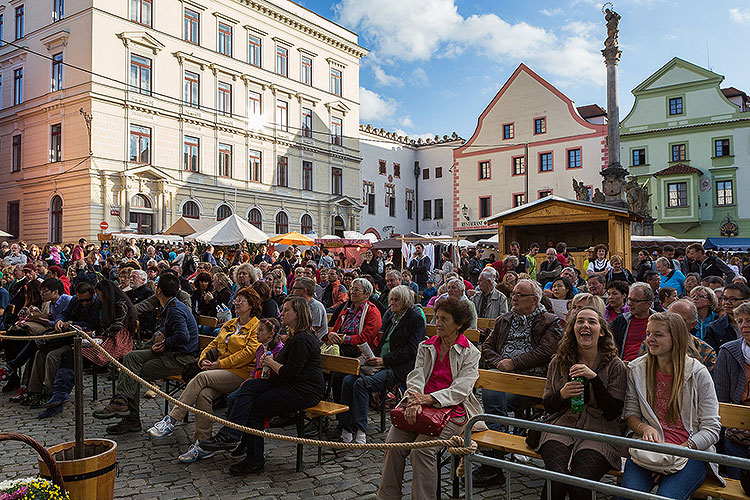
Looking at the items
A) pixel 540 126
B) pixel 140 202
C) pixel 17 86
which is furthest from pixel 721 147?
pixel 17 86

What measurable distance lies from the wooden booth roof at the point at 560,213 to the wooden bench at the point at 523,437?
520 inches

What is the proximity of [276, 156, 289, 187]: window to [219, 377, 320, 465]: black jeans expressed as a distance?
110ft

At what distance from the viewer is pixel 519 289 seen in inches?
229

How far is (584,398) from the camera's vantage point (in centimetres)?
427

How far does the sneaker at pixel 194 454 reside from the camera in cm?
571

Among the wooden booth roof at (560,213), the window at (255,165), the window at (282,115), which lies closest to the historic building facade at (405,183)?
the window at (282,115)

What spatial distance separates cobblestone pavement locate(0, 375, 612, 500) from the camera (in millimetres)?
5016

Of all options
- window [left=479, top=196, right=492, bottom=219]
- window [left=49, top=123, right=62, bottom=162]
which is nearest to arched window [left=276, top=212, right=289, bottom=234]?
window [left=49, top=123, right=62, bottom=162]

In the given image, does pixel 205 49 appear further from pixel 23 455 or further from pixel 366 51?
pixel 23 455

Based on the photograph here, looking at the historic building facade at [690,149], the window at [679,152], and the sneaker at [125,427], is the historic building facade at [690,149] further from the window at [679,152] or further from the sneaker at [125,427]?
the sneaker at [125,427]

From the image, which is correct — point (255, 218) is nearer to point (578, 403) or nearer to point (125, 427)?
point (125, 427)

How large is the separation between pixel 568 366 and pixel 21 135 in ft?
118

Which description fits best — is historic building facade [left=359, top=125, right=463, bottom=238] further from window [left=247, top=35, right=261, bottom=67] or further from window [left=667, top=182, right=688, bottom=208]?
window [left=667, top=182, right=688, bottom=208]

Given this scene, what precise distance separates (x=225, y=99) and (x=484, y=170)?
68.6 feet
